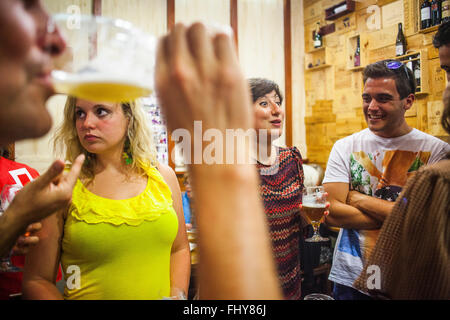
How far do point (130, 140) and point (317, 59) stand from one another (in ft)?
13.7

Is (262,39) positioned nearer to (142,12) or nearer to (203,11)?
(203,11)

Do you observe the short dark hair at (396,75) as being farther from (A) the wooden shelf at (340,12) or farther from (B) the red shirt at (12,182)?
(A) the wooden shelf at (340,12)

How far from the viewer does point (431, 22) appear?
3.20 metres

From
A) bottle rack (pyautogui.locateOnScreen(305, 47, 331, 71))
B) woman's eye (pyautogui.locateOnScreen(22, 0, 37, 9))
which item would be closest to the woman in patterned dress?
woman's eye (pyautogui.locateOnScreen(22, 0, 37, 9))

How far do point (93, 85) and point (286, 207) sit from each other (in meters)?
1.40

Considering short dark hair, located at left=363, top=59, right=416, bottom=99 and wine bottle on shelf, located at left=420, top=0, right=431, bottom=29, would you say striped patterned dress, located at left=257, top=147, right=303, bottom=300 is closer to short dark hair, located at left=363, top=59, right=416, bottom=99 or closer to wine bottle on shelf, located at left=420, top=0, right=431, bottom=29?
short dark hair, located at left=363, top=59, right=416, bottom=99

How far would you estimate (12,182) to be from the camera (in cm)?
161

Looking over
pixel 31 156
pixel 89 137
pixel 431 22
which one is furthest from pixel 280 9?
pixel 89 137

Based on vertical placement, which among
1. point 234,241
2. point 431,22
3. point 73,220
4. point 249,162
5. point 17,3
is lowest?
point 73,220

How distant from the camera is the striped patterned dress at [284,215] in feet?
5.41

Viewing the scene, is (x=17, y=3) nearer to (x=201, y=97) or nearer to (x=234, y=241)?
(x=201, y=97)

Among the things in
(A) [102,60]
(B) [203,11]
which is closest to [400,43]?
(B) [203,11]

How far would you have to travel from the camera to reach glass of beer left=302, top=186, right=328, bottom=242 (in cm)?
160

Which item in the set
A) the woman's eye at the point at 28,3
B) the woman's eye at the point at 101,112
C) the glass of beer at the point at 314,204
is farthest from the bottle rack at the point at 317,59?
the woman's eye at the point at 28,3
